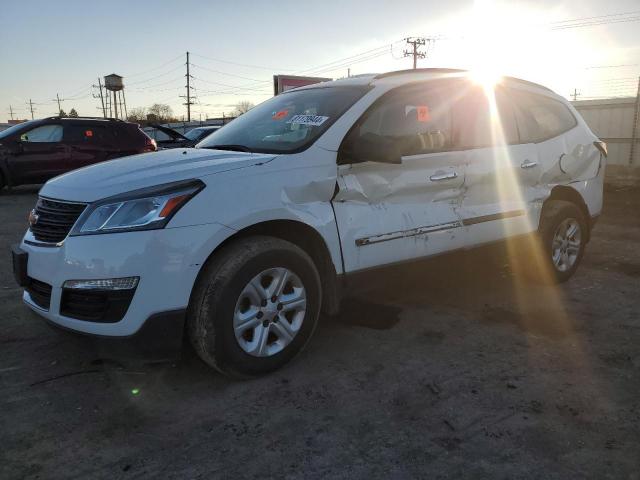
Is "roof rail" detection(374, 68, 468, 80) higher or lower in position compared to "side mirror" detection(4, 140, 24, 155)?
higher

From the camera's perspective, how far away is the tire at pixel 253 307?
2.83m

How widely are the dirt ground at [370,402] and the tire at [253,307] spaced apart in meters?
0.18

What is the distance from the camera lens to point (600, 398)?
288 cm

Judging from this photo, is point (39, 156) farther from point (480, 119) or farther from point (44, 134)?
point (480, 119)

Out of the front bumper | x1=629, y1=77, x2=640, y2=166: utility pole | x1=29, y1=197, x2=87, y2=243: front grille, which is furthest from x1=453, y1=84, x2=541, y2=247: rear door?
x1=629, y1=77, x2=640, y2=166: utility pole

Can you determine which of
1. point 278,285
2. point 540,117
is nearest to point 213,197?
point 278,285

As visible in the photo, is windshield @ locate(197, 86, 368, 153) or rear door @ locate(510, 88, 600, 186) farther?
rear door @ locate(510, 88, 600, 186)

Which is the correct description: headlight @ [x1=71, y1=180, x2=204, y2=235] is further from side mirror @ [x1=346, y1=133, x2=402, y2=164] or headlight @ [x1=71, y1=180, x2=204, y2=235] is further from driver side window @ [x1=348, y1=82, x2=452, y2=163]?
driver side window @ [x1=348, y1=82, x2=452, y2=163]

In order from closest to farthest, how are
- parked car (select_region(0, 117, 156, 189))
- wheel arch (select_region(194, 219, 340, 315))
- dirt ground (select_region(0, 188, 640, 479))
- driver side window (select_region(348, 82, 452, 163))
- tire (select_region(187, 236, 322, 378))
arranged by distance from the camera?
dirt ground (select_region(0, 188, 640, 479)) < tire (select_region(187, 236, 322, 378)) < wheel arch (select_region(194, 219, 340, 315)) < driver side window (select_region(348, 82, 452, 163)) < parked car (select_region(0, 117, 156, 189))

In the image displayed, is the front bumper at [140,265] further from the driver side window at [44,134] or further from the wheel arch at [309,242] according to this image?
the driver side window at [44,134]

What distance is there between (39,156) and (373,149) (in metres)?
10.8

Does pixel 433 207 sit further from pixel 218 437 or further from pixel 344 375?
pixel 218 437

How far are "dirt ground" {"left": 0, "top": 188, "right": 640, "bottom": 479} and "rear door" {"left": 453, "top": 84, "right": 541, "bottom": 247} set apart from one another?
0.29 meters

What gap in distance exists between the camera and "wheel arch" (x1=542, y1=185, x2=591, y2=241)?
481cm
